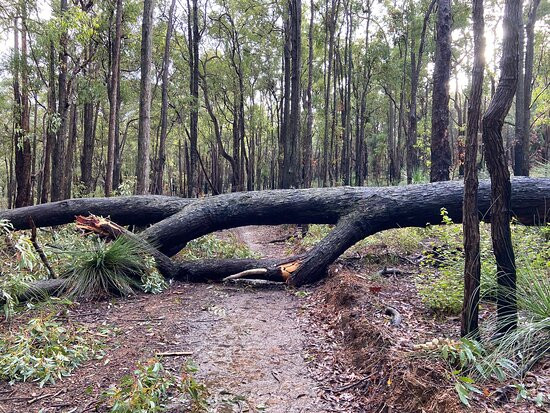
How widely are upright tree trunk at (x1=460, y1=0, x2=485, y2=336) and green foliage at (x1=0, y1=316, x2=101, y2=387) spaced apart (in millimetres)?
3633

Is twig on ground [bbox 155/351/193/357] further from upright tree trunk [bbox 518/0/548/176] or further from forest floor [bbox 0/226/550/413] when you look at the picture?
upright tree trunk [bbox 518/0/548/176]

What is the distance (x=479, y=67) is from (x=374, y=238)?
649cm

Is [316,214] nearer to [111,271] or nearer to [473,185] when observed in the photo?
[111,271]

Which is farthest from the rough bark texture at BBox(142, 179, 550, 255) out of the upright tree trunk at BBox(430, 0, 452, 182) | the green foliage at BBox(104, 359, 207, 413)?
the green foliage at BBox(104, 359, 207, 413)

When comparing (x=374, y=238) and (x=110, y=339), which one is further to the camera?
(x=374, y=238)

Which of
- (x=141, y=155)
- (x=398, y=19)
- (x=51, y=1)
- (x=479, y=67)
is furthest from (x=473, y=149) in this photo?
(x=398, y=19)

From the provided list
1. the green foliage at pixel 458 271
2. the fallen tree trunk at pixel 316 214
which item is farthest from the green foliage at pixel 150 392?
the fallen tree trunk at pixel 316 214

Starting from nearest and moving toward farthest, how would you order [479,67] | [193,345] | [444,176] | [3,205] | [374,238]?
1. [479,67]
2. [193,345]
3. [444,176]
4. [374,238]
5. [3,205]

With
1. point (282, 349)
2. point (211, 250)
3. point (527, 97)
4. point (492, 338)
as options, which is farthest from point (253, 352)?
point (527, 97)

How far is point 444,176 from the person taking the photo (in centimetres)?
846

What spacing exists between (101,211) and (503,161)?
24.4ft

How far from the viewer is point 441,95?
8.20 metres

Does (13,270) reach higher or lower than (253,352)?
higher

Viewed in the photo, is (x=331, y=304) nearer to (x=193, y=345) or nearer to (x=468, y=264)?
(x=193, y=345)
